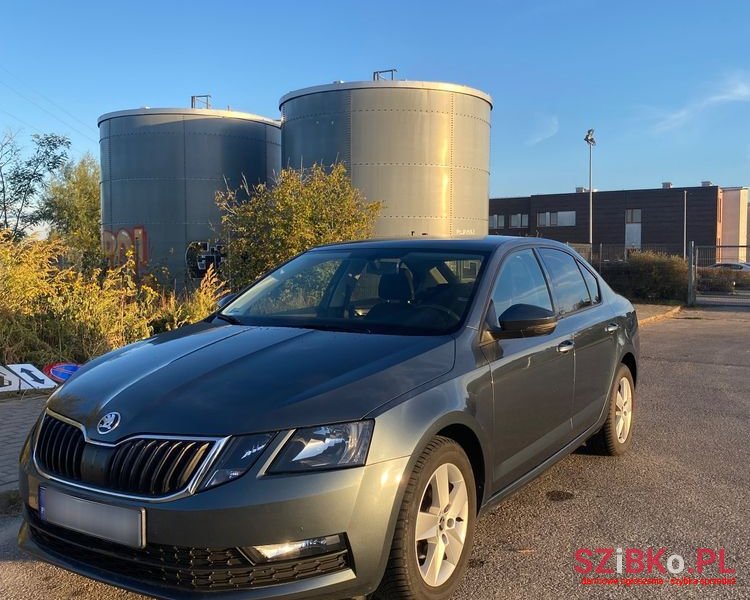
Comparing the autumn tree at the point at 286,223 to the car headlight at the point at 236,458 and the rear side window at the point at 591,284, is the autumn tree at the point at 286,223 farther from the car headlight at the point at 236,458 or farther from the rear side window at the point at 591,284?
the car headlight at the point at 236,458

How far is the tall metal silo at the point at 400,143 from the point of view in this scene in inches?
622

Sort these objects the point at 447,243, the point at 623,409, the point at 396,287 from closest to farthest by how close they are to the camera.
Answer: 1. the point at 396,287
2. the point at 447,243
3. the point at 623,409

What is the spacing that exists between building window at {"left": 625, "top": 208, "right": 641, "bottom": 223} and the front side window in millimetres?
52626

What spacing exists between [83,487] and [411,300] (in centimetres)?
185

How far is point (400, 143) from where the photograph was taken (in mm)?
15836

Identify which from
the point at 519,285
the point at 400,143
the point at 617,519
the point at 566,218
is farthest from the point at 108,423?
the point at 566,218

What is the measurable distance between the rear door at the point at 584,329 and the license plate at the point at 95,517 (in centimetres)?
271

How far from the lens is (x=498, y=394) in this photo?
325 centimetres

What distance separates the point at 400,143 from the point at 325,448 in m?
14.1

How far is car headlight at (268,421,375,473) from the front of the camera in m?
2.39

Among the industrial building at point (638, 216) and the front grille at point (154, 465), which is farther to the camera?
the industrial building at point (638, 216)

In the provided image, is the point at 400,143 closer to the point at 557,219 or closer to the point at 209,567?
the point at 209,567

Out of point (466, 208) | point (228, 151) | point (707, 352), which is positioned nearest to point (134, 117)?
point (228, 151)

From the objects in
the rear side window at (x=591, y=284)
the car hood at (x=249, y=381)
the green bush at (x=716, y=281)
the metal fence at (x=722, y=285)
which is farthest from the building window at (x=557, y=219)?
the car hood at (x=249, y=381)
